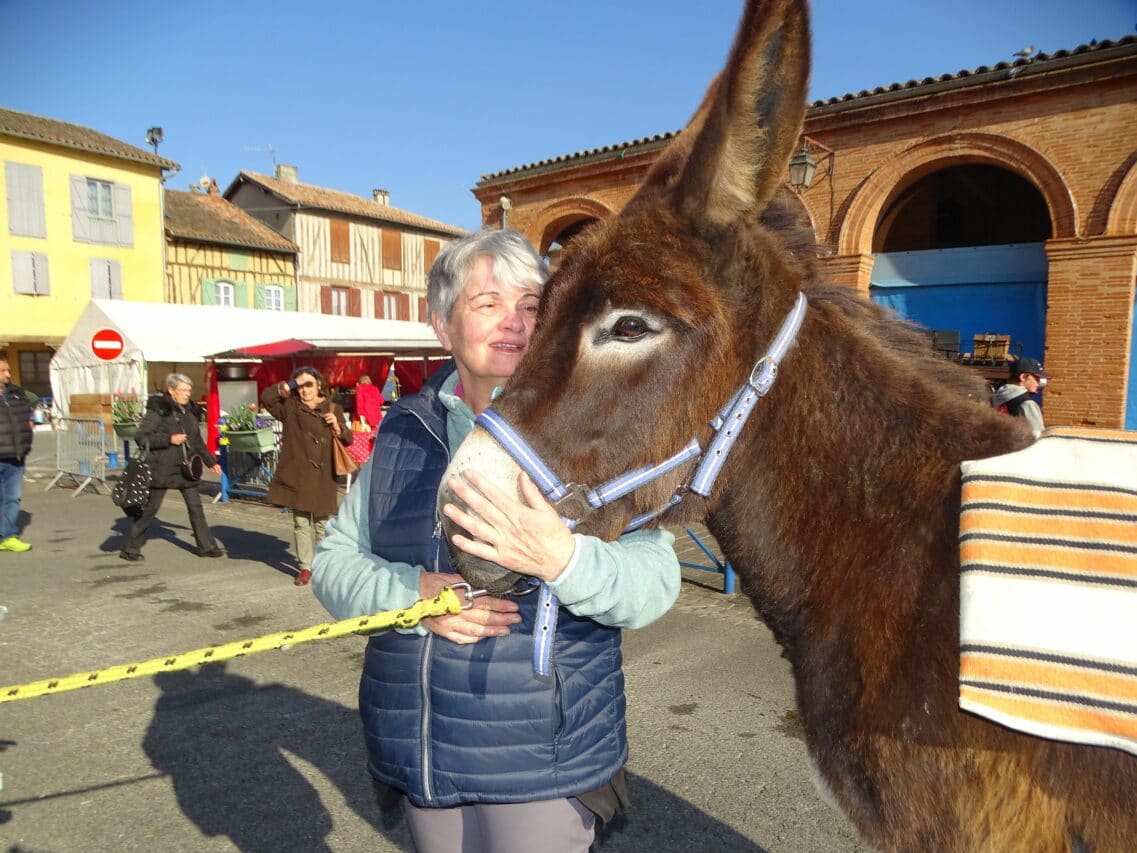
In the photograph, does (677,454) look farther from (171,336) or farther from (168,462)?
(171,336)

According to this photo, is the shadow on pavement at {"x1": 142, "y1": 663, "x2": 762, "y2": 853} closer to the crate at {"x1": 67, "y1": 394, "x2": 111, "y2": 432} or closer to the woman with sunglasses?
the woman with sunglasses

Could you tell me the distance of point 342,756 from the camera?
3945mm

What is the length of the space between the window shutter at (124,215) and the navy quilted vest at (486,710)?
3722 centimetres

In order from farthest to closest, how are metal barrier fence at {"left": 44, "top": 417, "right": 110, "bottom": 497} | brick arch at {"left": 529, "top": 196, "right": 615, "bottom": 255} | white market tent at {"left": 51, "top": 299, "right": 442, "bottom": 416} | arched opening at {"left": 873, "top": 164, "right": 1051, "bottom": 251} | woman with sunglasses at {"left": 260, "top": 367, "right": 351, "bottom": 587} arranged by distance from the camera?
1. white market tent at {"left": 51, "top": 299, "right": 442, "bottom": 416}
2. brick arch at {"left": 529, "top": 196, "right": 615, "bottom": 255}
3. arched opening at {"left": 873, "top": 164, "right": 1051, "bottom": 251}
4. metal barrier fence at {"left": 44, "top": 417, "right": 110, "bottom": 497}
5. woman with sunglasses at {"left": 260, "top": 367, "right": 351, "bottom": 587}

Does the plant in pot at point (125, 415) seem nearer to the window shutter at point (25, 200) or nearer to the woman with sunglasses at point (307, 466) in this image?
the woman with sunglasses at point (307, 466)

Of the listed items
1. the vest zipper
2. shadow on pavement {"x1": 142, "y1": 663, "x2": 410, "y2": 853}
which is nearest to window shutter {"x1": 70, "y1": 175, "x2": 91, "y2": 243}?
shadow on pavement {"x1": 142, "y1": 663, "x2": 410, "y2": 853}

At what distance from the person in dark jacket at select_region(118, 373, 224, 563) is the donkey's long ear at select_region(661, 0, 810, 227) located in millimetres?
8512

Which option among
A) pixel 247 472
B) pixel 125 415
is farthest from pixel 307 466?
pixel 125 415

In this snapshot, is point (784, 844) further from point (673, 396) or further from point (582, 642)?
point (673, 396)

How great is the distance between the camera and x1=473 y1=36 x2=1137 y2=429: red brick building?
1078 centimetres

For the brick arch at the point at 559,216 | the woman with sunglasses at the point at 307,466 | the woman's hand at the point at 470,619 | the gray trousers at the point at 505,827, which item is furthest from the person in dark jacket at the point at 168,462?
the brick arch at the point at 559,216

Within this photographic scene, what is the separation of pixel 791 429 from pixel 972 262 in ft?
45.3

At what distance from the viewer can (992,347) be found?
38.2ft

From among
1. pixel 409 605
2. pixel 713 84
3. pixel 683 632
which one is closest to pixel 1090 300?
pixel 683 632
